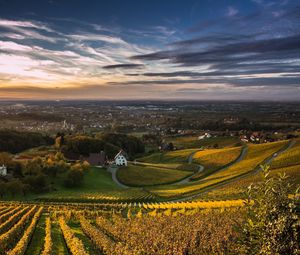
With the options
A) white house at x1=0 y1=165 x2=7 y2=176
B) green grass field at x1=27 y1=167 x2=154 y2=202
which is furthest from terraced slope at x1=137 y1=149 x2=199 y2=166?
white house at x1=0 y1=165 x2=7 y2=176

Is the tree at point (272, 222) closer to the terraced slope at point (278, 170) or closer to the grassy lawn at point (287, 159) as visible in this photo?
the terraced slope at point (278, 170)

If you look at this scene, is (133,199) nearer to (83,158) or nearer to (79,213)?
(79,213)

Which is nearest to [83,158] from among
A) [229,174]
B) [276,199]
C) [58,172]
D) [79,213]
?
[58,172]

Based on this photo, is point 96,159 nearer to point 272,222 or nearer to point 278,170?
point 278,170

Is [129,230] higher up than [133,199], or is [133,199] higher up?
[129,230]

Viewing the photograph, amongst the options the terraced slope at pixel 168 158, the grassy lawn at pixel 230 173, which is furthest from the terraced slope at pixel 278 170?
the terraced slope at pixel 168 158

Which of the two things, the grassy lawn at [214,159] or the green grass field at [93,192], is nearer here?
the green grass field at [93,192]
